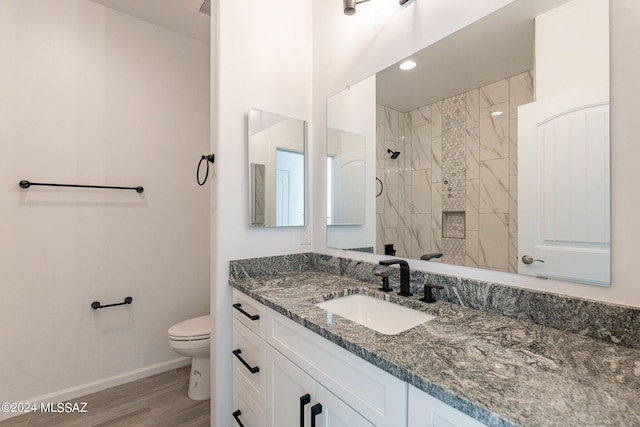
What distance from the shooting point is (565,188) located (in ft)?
2.89

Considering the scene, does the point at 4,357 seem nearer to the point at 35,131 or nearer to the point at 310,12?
the point at 35,131

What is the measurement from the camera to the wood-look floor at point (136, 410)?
1736 mm

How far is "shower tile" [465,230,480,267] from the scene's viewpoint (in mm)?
1100

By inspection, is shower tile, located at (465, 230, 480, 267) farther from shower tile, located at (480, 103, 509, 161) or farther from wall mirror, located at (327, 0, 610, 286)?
shower tile, located at (480, 103, 509, 161)

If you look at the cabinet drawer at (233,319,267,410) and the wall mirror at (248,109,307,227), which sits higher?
the wall mirror at (248,109,307,227)

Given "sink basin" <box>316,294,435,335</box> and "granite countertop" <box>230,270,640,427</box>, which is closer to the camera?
"granite countertop" <box>230,270,640,427</box>

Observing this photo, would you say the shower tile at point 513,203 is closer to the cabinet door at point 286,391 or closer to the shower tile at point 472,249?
the shower tile at point 472,249

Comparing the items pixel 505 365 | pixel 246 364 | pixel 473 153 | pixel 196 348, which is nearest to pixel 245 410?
pixel 246 364

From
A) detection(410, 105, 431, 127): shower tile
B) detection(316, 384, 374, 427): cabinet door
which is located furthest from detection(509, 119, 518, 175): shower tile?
detection(316, 384, 374, 427): cabinet door

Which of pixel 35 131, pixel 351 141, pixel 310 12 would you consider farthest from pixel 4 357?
pixel 310 12

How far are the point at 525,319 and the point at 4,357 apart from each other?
A: 283cm

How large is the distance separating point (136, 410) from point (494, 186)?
2.45m

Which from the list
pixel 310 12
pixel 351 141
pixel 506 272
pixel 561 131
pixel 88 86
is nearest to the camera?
pixel 561 131

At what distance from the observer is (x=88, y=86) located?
2062 mm
